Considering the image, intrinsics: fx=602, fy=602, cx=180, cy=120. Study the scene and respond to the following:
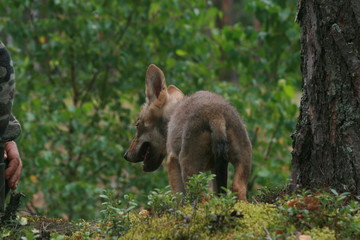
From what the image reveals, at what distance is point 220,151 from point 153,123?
1.85m

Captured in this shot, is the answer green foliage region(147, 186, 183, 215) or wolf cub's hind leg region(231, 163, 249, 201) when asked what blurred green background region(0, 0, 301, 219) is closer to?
wolf cub's hind leg region(231, 163, 249, 201)

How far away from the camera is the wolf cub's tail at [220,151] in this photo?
5.01 metres

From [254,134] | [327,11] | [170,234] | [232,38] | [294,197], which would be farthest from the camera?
[254,134]

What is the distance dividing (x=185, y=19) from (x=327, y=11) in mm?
5794

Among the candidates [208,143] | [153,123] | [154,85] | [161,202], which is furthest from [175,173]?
[161,202]

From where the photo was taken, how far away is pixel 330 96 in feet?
14.5

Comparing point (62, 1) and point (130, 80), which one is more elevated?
point (62, 1)

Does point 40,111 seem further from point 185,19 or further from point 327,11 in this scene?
point 327,11

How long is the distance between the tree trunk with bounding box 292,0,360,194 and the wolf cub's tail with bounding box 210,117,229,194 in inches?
25.3

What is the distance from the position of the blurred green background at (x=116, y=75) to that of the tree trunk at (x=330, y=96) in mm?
4615

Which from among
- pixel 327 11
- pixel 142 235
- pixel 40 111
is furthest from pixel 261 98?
pixel 142 235

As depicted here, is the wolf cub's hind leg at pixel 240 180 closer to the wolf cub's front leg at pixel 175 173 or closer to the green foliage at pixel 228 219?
the wolf cub's front leg at pixel 175 173

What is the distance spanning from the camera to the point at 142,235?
3.84 metres

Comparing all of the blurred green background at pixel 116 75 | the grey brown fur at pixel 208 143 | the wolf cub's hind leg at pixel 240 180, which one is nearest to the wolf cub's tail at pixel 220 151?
the grey brown fur at pixel 208 143
